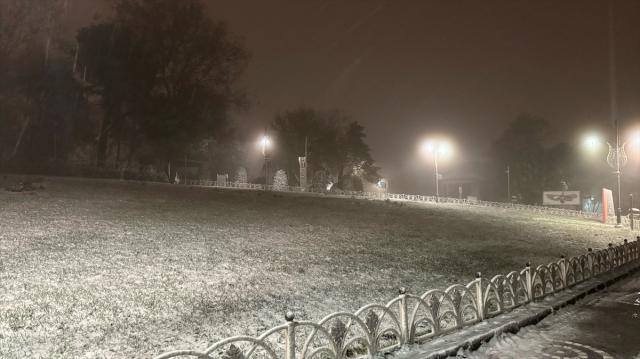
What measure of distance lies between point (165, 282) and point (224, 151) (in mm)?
45210

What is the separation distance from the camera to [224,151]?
53375mm

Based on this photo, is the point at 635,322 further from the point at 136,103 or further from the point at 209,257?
the point at 136,103

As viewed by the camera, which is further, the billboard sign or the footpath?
the billboard sign

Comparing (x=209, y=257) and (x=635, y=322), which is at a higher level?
(x=209, y=257)

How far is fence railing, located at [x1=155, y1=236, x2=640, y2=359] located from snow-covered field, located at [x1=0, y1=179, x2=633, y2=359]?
2.91 ft

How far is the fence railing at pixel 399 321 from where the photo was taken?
496 centimetres

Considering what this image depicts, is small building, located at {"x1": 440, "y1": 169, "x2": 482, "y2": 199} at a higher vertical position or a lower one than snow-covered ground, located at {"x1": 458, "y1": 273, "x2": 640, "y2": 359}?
higher

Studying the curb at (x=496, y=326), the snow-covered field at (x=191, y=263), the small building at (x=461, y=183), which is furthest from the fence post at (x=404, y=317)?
the small building at (x=461, y=183)

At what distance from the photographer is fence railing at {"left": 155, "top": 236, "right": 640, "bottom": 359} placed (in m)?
4.96

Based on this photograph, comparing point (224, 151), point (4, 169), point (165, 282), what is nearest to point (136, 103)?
point (4, 169)

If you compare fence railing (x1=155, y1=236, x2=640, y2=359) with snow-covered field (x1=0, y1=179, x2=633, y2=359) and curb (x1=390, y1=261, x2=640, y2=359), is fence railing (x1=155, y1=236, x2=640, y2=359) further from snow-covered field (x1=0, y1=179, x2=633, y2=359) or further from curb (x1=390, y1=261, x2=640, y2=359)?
snow-covered field (x1=0, y1=179, x2=633, y2=359)

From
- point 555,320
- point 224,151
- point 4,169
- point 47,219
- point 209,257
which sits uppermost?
point 224,151

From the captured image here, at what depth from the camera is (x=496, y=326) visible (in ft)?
24.3

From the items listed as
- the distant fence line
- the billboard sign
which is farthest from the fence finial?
the billboard sign
